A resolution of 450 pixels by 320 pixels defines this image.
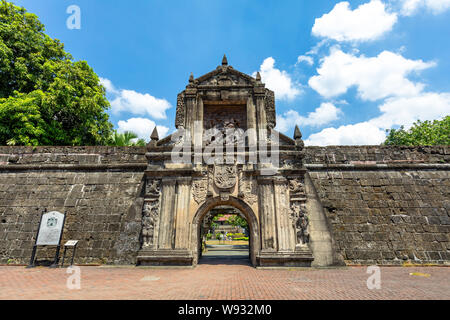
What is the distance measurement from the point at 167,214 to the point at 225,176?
2.89 metres

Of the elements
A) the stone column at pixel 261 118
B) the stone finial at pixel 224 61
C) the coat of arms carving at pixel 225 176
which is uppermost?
the stone finial at pixel 224 61

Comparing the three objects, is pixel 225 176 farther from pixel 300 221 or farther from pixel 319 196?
pixel 319 196

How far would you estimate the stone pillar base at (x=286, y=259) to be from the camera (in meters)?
8.97

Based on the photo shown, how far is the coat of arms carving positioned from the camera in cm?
1002

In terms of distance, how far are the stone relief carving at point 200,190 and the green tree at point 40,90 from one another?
11.7 m

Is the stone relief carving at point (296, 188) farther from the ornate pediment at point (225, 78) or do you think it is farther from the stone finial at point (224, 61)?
the stone finial at point (224, 61)

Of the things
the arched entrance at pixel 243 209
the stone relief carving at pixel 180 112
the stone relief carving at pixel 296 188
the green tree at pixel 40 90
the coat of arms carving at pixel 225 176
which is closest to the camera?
the arched entrance at pixel 243 209

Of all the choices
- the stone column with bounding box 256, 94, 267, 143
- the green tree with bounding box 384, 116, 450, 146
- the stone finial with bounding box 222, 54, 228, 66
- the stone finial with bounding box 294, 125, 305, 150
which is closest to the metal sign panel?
the stone column with bounding box 256, 94, 267, 143

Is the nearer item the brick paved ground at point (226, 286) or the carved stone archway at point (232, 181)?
the brick paved ground at point (226, 286)

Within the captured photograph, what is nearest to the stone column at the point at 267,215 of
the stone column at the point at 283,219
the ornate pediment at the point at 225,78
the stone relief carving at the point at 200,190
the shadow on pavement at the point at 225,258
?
the stone column at the point at 283,219

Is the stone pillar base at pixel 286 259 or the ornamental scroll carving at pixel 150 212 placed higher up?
the ornamental scroll carving at pixel 150 212

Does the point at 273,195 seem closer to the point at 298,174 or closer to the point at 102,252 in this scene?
the point at 298,174

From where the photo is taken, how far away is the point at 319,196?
11.0 m

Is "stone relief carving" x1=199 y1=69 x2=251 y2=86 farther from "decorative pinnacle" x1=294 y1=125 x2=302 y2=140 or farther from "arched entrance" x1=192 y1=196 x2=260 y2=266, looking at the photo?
"arched entrance" x1=192 y1=196 x2=260 y2=266
